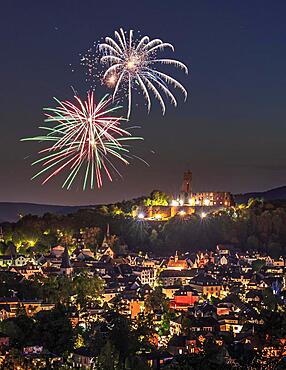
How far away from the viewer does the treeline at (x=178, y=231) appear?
36281 mm

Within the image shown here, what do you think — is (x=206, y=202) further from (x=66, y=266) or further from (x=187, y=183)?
(x=66, y=266)

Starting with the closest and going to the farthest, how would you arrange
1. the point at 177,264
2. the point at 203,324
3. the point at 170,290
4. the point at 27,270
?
the point at 203,324, the point at 170,290, the point at 27,270, the point at 177,264

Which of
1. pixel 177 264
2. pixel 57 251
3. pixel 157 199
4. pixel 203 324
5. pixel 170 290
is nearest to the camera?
pixel 203 324

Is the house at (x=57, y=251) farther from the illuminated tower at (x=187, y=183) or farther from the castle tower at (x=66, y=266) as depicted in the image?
the illuminated tower at (x=187, y=183)

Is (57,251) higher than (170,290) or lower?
higher

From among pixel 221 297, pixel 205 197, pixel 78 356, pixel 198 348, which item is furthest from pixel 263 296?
pixel 205 197

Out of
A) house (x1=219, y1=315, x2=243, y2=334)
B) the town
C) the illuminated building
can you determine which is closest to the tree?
the illuminated building

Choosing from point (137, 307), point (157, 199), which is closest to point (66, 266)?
point (137, 307)

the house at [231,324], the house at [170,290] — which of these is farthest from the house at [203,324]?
the house at [170,290]

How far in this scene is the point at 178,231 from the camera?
37.0 meters

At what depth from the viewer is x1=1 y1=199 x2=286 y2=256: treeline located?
36281 millimetres

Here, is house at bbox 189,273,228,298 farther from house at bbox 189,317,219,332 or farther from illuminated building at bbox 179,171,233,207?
illuminated building at bbox 179,171,233,207

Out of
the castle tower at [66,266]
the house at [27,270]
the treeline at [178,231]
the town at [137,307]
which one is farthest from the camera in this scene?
the treeline at [178,231]

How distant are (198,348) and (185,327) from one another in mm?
1704
